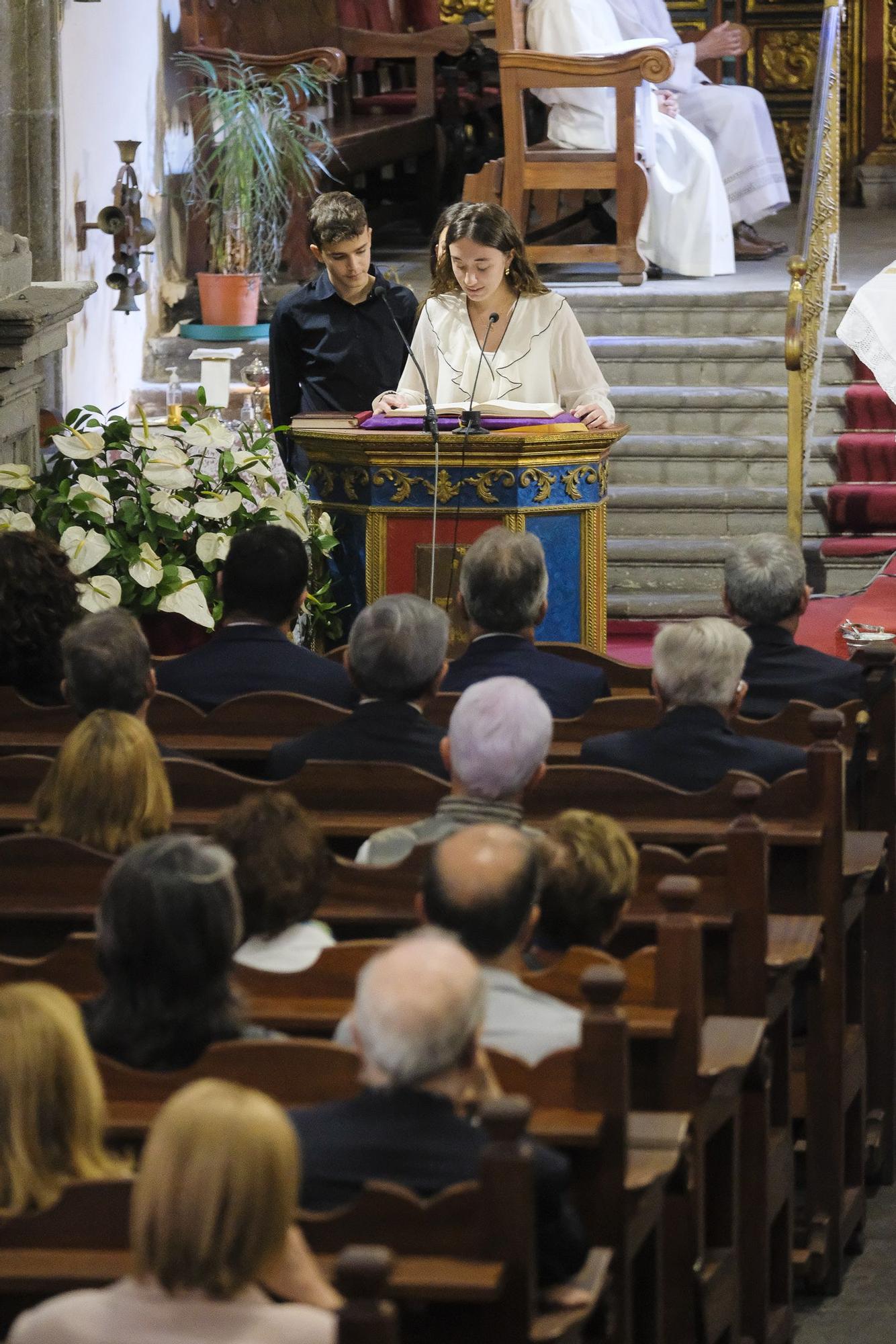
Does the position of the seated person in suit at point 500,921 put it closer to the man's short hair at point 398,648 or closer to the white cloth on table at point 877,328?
the man's short hair at point 398,648

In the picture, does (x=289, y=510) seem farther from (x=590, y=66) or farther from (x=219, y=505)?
(x=590, y=66)

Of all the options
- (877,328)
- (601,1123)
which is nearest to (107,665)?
(601,1123)

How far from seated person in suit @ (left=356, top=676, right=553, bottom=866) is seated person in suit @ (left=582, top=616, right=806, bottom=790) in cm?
46

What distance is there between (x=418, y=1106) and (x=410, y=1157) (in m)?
0.05

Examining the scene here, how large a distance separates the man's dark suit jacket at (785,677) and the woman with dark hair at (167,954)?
77.0 inches

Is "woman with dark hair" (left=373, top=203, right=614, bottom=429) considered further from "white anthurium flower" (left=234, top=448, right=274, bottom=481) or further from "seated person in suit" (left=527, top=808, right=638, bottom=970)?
"seated person in suit" (left=527, top=808, right=638, bottom=970)

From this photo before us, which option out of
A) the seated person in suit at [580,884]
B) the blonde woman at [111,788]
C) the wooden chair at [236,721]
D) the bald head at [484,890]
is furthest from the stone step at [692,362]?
the bald head at [484,890]

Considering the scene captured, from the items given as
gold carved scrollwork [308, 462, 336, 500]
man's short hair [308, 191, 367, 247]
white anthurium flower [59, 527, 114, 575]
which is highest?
man's short hair [308, 191, 367, 247]

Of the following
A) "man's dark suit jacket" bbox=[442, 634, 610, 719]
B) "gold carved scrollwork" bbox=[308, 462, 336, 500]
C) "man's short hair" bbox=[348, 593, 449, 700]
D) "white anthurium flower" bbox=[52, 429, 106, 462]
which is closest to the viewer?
"man's short hair" bbox=[348, 593, 449, 700]

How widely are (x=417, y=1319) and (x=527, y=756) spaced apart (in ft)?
3.97

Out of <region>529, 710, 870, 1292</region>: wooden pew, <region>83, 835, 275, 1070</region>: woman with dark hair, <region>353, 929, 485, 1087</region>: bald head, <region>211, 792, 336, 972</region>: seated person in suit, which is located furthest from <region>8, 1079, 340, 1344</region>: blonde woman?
<region>529, 710, 870, 1292</region>: wooden pew

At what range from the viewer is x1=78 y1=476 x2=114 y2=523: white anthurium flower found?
17.4 feet

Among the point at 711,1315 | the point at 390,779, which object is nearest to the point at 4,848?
the point at 390,779

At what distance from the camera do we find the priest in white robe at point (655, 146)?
30.1 ft
